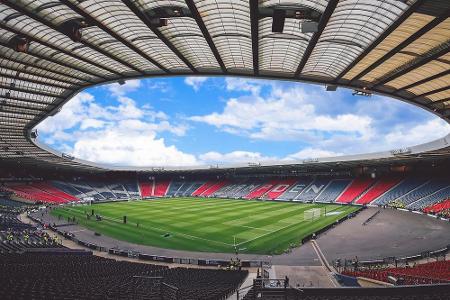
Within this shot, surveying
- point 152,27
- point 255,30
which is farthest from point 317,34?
point 152,27

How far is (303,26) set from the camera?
1614 centimetres

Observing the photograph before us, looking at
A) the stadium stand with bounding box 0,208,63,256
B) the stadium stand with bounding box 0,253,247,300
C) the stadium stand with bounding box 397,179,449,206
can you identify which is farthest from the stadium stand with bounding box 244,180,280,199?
the stadium stand with bounding box 0,253,247,300

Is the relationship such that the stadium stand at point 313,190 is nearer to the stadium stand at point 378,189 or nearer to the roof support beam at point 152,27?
the stadium stand at point 378,189

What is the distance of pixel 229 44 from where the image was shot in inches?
871

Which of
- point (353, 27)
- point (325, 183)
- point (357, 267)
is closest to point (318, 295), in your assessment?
point (353, 27)

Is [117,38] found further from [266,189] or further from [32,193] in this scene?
[266,189]

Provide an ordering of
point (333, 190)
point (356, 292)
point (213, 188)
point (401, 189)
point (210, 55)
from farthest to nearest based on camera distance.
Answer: point (213, 188)
point (333, 190)
point (401, 189)
point (210, 55)
point (356, 292)

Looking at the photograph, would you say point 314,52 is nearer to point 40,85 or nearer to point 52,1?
point 52,1

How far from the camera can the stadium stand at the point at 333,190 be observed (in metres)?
77.3

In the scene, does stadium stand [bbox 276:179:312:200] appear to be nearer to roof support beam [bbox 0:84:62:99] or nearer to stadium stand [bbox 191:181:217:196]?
stadium stand [bbox 191:181:217:196]

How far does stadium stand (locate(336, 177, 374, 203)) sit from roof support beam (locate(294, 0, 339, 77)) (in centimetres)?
5382

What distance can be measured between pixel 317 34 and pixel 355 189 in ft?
215

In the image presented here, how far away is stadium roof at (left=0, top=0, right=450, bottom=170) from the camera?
1592 centimetres

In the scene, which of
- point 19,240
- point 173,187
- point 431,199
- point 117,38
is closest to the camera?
point 117,38
